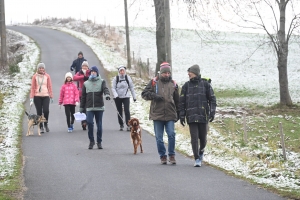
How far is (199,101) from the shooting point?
36.2ft

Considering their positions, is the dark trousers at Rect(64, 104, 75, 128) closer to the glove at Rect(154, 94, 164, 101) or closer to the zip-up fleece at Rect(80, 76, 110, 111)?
the zip-up fleece at Rect(80, 76, 110, 111)

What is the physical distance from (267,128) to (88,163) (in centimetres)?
1192

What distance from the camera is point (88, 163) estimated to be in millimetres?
11719

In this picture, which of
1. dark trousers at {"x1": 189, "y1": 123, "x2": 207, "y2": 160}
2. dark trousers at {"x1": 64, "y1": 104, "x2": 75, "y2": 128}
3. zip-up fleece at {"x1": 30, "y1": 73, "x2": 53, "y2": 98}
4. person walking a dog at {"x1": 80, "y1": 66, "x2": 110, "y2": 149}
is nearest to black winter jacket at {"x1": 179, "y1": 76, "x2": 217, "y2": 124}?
dark trousers at {"x1": 189, "y1": 123, "x2": 207, "y2": 160}

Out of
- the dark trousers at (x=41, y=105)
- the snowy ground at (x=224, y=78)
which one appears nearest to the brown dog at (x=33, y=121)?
the snowy ground at (x=224, y=78)

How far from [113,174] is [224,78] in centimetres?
3529

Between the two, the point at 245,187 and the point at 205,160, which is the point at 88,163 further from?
the point at 245,187

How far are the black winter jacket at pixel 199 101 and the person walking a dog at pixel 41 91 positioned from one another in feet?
23.9

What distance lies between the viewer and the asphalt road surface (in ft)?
28.4

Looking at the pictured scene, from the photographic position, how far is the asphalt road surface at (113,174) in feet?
28.4

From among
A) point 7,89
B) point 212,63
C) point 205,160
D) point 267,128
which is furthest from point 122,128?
point 212,63

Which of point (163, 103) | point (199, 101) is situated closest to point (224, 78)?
point (163, 103)

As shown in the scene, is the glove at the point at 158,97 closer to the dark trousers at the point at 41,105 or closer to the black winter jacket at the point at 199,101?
the black winter jacket at the point at 199,101

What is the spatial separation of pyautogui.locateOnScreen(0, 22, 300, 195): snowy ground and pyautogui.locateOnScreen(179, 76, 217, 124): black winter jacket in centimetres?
114
